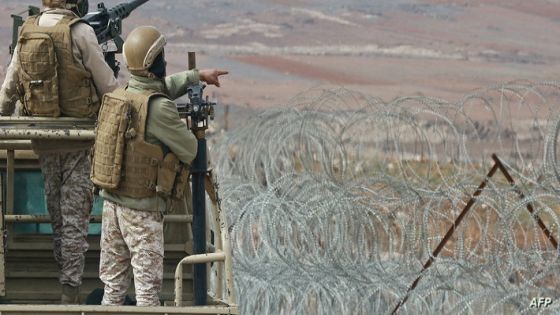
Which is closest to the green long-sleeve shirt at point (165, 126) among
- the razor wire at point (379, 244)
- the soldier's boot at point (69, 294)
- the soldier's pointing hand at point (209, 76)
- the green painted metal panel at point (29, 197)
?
the soldier's pointing hand at point (209, 76)

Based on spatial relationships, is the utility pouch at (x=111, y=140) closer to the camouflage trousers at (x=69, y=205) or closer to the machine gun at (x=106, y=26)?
the camouflage trousers at (x=69, y=205)

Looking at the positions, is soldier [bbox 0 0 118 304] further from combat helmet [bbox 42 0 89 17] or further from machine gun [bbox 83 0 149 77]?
machine gun [bbox 83 0 149 77]

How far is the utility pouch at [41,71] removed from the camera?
8.55 metres

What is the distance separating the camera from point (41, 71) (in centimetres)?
859

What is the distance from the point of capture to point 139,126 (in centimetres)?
767

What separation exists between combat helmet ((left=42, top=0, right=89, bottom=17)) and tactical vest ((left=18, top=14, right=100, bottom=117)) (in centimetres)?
7

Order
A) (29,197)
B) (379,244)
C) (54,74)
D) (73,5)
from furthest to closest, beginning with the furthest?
(379,244), (29,197), (73,5), (54,74)

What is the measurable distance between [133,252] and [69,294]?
2.53ft

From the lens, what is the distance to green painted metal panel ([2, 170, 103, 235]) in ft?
29.2

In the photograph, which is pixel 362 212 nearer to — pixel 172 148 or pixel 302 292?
pixel 302 292

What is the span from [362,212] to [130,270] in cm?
368

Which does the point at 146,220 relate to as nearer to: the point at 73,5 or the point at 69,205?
the point at 69,205

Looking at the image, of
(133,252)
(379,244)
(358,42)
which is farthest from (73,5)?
(358,42)

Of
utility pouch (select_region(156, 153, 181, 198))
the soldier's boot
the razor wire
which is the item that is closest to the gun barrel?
the razor wire
